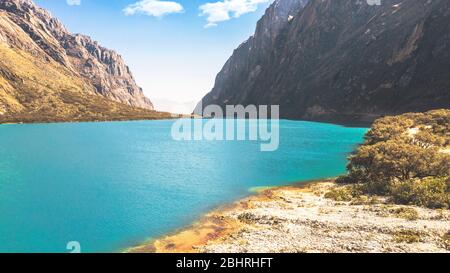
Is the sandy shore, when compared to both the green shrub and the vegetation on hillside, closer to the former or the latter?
the green shrub

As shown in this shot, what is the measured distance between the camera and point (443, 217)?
34688 mm

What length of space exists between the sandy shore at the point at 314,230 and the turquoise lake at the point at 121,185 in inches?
146

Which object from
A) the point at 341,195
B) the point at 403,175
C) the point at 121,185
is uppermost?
the point at 403,175

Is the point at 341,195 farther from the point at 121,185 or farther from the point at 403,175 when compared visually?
the point at 121,185

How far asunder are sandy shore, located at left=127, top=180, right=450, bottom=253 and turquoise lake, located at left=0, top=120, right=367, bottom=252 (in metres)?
3.70

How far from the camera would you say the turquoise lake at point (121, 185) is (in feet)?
116

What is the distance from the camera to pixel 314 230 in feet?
109

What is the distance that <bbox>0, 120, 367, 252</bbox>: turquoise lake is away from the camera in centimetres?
3531

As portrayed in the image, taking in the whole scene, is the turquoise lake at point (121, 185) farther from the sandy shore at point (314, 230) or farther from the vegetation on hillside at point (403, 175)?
the vegetation on hillside at point (403, 175)

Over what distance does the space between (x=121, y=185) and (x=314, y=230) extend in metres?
34.0

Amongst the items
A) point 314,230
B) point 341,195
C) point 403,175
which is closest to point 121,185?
point 341,195

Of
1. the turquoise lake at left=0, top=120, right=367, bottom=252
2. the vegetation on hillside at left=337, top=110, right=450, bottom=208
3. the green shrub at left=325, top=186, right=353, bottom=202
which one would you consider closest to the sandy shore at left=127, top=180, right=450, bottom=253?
the green shrub at left=325, top=186, right=353, bottom=202

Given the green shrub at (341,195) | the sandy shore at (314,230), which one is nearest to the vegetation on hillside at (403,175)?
the green shrub at (341,195)
